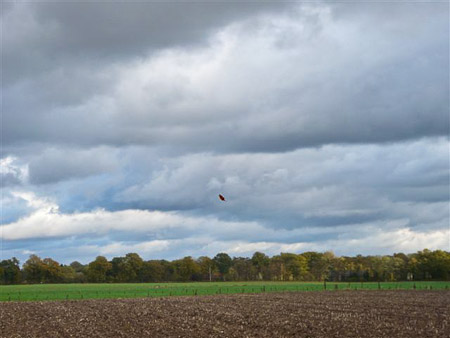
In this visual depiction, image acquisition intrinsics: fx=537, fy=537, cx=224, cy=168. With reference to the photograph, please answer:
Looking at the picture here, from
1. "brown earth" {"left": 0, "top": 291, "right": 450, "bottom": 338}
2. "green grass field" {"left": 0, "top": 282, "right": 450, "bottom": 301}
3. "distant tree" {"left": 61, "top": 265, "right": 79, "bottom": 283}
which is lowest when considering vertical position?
"brown earth" {"left": 0, "top": 291, "right": 450, "bottom": 338}

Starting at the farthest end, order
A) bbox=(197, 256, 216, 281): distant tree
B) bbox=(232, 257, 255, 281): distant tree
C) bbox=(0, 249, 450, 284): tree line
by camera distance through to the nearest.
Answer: bbox=(197, 256, 216, 281): distant tree < bbox=(232, 257, 255, 281): distant tree < bbox=(0, 249, 450, 284): tree line

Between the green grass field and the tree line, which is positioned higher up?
the tree line

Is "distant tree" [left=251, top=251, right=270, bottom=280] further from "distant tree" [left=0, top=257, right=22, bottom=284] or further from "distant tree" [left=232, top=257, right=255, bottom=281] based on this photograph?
"distant tree" [left=0, top=257, right=22, bottom=284]

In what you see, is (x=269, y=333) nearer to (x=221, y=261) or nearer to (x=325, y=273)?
(x=325, y=273)

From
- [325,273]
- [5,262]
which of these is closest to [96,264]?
[5,262]

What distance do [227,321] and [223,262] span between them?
154853 millimetres

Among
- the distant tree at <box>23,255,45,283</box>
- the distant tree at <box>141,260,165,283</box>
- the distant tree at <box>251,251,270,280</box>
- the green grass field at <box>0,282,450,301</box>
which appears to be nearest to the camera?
the green grass field at <box>0,282,450,301</box>

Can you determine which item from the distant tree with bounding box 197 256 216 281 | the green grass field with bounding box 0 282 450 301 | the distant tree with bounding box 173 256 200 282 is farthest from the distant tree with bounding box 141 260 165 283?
the green grass field with bounding box 0 282 450 301

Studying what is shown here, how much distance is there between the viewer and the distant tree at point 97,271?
172 metres

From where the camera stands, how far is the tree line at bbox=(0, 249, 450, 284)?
501 ft

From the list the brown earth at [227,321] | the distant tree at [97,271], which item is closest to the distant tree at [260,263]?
the distant tree at [97,271]

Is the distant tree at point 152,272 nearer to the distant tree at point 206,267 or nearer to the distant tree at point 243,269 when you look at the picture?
the distant tree at point 206,267

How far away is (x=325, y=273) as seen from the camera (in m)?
173

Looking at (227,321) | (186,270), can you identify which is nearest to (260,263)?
(186,270)
